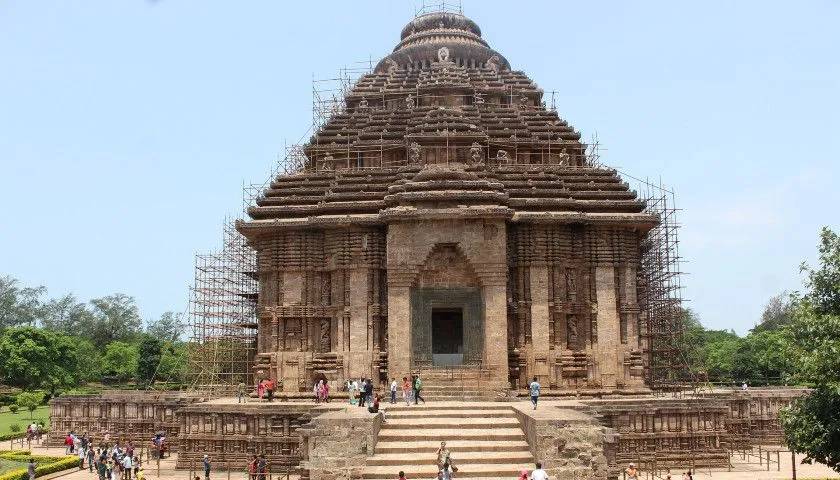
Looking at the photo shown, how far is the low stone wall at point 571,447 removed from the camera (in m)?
16.0

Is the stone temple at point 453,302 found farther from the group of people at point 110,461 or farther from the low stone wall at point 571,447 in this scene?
the low stone wall at point 571,447

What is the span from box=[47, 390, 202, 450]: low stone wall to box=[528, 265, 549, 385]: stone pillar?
37.0 feet

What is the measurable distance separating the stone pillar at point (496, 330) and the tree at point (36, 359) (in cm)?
3519

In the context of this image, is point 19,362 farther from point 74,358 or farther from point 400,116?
point 400,116

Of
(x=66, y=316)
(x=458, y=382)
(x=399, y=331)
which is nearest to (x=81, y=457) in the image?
(x=399, y=331)

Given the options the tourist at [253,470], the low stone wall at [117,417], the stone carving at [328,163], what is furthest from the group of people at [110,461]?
the stone carving at [328,163]

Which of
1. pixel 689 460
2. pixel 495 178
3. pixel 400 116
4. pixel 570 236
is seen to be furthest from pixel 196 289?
pixel 689 460

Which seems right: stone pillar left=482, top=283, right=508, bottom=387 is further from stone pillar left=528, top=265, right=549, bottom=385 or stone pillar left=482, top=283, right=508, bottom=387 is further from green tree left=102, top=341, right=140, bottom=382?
green tree left=102, top=341, right=140, bottom=382

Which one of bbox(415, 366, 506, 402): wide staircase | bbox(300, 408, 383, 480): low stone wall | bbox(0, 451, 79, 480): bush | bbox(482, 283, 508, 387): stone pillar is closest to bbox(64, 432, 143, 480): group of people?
bbox(0, 451, 79, 480): bush

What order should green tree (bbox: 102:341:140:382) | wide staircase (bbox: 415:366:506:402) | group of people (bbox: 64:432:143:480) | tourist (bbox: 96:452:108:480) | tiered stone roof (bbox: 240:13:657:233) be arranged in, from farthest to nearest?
green tree (bbox: 102:341:140:382) → tiered stone roof (bbox: 240:13:657:233) → wide staircase (bbox: 415:366:506:402) → group of people (bbox: 64:432:143:480) → tourist (bbox: 96:452:108:480)

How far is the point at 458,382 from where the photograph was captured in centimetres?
2405

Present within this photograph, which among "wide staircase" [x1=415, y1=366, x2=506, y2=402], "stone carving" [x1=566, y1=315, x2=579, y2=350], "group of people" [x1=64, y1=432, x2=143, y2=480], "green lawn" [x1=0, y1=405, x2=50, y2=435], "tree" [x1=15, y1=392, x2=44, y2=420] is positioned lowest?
"green lawn" [x1=0, y1=405, x2=50, y2=435]

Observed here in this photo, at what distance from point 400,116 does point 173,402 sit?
43.3 ft

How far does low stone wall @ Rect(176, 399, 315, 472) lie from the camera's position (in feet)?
71.2
